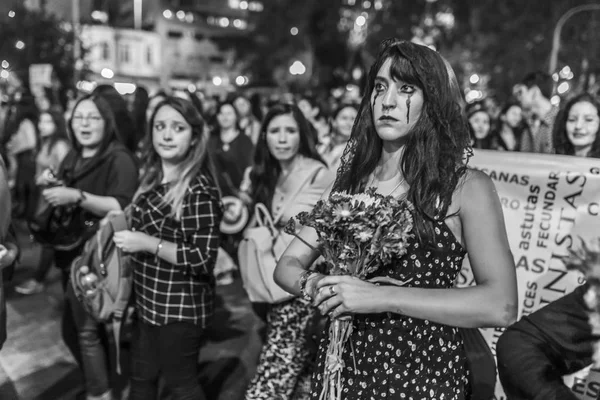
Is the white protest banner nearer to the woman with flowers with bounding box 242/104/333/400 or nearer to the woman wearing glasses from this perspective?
the woman with flowers with bounding box 242/104/333/400

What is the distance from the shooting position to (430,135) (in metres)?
2.00

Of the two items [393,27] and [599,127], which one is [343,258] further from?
[393,27]

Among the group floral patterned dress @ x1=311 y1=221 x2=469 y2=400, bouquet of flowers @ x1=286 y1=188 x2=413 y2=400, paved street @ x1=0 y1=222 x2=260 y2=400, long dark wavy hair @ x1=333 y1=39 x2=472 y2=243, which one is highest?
long dark wavy hair @ x1=333 y1=39 x2=472 y2=243

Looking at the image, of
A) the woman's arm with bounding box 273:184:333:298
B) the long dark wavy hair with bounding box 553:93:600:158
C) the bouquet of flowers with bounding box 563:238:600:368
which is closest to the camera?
the bouquet of flowers with bounding box 563:238:600:368

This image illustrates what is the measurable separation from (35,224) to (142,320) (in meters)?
1.54

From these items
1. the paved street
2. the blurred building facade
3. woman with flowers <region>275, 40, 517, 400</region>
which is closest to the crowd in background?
the paved street

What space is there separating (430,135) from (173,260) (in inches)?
73.6

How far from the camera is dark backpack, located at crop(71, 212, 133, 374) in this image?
377 centimetres

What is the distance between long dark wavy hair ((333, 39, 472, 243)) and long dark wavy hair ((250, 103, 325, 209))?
2.37 metres

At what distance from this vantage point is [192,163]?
3.64 m

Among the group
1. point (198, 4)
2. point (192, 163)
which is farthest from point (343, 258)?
point (198, 4)

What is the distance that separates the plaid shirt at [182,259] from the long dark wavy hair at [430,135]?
1681 millimetres

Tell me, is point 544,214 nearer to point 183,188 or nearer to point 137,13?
point 183,188

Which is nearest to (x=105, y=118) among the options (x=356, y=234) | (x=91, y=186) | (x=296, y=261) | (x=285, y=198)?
(x=91, y=186)
